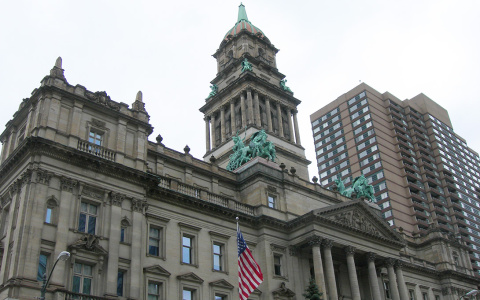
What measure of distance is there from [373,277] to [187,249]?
18692 mm

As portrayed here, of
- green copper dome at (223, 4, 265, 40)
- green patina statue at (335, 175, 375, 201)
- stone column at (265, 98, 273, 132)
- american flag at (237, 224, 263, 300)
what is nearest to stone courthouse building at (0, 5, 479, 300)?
green patina statue at (335, 175, 375, 201)

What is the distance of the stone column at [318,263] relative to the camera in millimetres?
45344

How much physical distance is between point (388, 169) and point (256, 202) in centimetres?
6799

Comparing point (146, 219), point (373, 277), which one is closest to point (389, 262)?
point (373, 277)

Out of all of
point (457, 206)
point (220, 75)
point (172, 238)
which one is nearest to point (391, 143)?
point (457, 206)

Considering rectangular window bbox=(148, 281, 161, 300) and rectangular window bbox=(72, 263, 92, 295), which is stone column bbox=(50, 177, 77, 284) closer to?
rectangular window bbox=(72, 263, 92, 295)

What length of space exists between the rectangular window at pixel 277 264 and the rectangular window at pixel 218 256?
5215 mm

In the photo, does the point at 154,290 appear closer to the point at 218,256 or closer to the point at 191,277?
the point at 191,277

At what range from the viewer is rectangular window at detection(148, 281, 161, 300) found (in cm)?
3875

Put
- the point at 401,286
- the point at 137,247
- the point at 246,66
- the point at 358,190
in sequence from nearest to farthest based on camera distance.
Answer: the point at 137,247 < the point at 401,286 < the point at 358,190 < the point at 246,66

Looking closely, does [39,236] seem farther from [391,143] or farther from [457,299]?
[391,143]

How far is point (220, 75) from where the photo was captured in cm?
7900

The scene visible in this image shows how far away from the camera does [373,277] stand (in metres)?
50.8

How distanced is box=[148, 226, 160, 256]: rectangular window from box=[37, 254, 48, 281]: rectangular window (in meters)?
8.56
